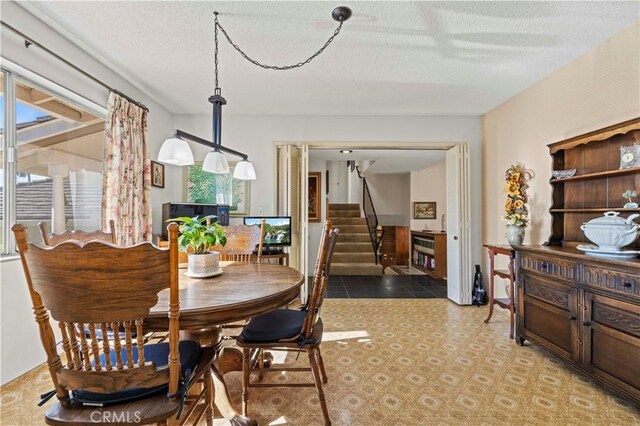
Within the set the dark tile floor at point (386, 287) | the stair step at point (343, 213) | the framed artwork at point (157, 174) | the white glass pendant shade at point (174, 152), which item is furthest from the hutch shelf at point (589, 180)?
the stair step at point (343, 213)

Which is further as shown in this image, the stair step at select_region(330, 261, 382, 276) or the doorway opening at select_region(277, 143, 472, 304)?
the stair step at select_region(330, 261, 382, 276)

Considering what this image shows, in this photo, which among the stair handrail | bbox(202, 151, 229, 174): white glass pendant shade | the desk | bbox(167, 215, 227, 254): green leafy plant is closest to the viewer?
the desk

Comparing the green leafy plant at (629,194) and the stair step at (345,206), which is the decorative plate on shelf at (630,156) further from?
the stair step at (345,206)

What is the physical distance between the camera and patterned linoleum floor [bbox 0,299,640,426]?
1695mm

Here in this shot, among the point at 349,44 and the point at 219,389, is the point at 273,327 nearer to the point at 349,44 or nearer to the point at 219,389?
the point at 219,389

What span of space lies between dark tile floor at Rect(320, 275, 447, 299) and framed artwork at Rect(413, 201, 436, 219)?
5.78ft

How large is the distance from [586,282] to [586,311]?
0.20m

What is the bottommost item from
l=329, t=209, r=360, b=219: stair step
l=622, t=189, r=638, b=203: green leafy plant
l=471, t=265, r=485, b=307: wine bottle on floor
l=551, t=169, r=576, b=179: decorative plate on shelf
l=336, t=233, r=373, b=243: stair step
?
l=471, t=265, r=485, b=307: wine bottle on floor

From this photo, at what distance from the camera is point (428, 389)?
6.48ft

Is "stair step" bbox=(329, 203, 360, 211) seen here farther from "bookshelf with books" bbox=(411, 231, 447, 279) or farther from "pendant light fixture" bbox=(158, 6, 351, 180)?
"pendant light fixture" bbox=(158, 6, 351, 180)

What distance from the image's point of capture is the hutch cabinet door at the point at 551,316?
82.2 inches

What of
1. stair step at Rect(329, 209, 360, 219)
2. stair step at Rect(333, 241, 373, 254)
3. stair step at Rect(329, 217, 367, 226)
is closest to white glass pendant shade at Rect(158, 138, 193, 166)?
stair step at Rect(333, 241, 373, 254)

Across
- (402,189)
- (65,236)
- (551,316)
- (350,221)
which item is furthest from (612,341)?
(402,189)

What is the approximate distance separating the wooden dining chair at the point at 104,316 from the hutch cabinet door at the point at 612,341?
2.41 metres
